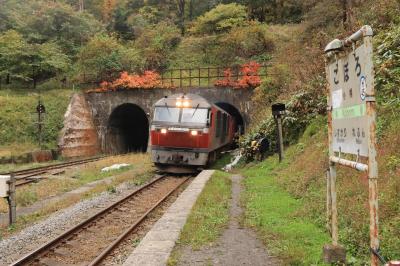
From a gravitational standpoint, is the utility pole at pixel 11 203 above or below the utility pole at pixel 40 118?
below

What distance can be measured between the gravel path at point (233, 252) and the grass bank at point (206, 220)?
0.51ft

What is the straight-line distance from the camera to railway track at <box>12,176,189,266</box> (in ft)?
26.4

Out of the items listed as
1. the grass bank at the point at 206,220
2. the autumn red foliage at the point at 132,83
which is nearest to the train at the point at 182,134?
the grass bank at the point at 206,220

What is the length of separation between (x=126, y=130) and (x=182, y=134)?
74.5ft

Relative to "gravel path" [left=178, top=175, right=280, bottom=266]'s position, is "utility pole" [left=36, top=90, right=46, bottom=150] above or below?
above

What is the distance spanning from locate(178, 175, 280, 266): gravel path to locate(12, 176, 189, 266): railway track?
1637 mm

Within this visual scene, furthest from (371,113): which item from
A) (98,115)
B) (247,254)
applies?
(98,115)

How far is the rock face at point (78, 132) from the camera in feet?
108

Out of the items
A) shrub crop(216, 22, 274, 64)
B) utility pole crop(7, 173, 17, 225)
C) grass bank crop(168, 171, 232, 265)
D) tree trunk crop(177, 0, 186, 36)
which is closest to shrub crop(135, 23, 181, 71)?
tree trunk crop(177, 0, 186, 36)

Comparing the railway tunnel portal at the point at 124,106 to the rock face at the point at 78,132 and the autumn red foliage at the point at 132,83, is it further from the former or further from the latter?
the rock face at the point at 78,132

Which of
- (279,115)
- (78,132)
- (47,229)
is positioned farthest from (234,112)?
(47,229)

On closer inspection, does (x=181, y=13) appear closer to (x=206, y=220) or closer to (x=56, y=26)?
(x=56, y=26)

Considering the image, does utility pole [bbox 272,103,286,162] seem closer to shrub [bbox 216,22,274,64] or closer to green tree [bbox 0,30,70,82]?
shrub [bbox 216,22,274,64]

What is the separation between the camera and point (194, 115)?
20.5 m
